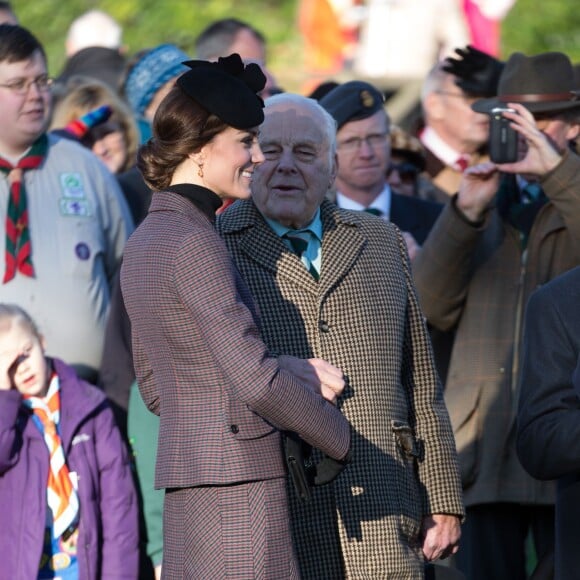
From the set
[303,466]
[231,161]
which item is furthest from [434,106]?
[303,466]

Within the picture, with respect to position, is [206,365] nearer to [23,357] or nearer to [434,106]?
[23,357]

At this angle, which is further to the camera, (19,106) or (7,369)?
(19,106)

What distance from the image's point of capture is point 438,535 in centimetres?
482

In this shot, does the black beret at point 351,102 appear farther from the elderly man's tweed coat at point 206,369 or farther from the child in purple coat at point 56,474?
the elderly man's tweed coat at point 206,369

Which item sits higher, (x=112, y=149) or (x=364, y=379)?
(x=112, y=149)

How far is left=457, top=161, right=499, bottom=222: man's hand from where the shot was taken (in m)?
6.04

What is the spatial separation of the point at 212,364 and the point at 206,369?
1.1 inches

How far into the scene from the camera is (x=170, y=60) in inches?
289

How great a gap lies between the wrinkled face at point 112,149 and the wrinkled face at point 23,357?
2.11 meters

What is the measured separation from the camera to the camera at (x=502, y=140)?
6102mm

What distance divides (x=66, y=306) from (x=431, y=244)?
1507 mm

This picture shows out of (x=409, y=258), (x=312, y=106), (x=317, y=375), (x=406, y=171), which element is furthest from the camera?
(x=406, y=171)

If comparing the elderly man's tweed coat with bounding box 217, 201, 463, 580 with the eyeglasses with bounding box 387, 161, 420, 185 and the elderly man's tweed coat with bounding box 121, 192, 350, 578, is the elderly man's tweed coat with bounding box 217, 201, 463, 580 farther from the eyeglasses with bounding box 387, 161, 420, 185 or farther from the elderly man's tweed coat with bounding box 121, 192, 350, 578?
the eyeglasses with bounding box 387, 161, 420, 185

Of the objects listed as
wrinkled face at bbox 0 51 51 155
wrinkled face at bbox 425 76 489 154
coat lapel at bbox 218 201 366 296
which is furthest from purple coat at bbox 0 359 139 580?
wrinkled face at bbox 425 76 489 154
